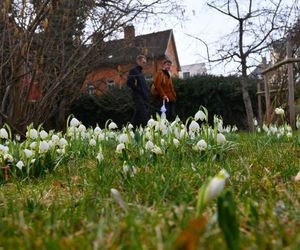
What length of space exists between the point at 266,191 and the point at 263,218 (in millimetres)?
600

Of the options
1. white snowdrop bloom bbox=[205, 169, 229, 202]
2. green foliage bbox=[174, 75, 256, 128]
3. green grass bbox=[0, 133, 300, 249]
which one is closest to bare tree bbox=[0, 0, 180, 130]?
green grass bbox=[0, 133, 300, 249]

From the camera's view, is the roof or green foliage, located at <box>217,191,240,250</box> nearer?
green foliage, located at <box>217,191,240,250</box>

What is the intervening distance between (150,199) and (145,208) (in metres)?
0.45

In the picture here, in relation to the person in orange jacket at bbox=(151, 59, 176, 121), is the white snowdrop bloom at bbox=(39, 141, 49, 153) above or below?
below


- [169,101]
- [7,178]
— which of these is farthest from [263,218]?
[169,101]

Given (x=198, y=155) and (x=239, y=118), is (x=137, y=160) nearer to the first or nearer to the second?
(x=198, y=155)

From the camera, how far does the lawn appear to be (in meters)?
0.98

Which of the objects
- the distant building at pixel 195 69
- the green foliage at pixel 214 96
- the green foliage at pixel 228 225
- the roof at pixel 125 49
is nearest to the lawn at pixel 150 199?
the green foliage at pixel 228 225

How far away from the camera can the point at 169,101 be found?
9.19 metres

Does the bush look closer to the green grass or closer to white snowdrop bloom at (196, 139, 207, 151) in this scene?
white snowdrop bloom at (196, 139, 207, 151)

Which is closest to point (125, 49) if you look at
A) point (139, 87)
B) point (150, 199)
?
point (139, 87)

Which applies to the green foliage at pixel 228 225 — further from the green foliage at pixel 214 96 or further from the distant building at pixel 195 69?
the green foliage at pixel 214 96

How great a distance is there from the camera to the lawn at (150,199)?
3.21 feet

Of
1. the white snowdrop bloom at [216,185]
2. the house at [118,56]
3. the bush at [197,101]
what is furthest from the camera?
the bush at [197,101]
